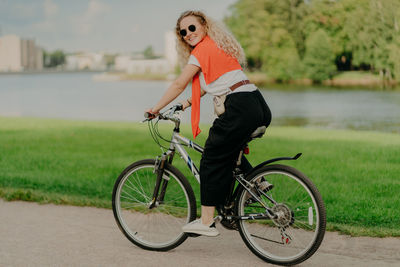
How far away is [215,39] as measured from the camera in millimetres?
3666

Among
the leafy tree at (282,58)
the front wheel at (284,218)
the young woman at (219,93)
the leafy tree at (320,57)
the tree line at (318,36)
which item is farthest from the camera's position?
the leafy tree at (282,58)

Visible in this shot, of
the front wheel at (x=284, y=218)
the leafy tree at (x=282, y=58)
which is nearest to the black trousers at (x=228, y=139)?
the front wheel at (x=284, y=218)

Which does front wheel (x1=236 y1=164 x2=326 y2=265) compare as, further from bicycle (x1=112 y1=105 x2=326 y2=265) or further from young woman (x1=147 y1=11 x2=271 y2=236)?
young woman (x1=147 y1=11 x2=271 y2=236)

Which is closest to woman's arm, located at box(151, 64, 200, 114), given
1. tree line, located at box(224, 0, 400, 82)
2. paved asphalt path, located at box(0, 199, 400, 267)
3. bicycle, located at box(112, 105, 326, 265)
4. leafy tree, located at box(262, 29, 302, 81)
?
bicycle, located at box(112, 105, 326, 265)

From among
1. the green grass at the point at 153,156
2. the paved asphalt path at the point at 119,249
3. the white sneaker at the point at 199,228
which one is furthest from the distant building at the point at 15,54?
the white sneaker at the point at 199,228

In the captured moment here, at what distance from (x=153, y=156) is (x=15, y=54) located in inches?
7122

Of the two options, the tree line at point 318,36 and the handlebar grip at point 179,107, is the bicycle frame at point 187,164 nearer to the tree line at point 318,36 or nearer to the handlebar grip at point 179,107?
the handlebar grip at point 179,107

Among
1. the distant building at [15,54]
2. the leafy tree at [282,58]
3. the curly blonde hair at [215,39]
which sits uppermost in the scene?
the curly blonde hair at [215,39]

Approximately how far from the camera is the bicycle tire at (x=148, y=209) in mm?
4023

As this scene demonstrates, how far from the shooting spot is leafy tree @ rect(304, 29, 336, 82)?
168 feet

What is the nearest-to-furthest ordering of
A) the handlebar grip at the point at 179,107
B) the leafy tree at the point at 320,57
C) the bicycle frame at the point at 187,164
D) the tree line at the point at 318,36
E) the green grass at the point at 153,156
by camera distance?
1. the bicycle frame at the point at 187,164
2. the handlebar grip at the point at 179,107
3. the green grass at the point at 153,156
4. the tree line at the point at 318,36
5. the leafy tree at the point at 320,57

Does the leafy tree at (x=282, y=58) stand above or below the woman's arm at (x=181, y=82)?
below

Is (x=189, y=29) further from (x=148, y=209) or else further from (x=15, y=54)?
(x=15, y=54)

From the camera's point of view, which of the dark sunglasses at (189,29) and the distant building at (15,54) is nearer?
the dark sunglasses at (189,29)
